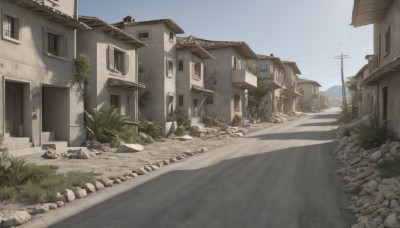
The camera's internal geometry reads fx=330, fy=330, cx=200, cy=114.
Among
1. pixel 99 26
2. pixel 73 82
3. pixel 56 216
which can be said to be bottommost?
pixel 56 216

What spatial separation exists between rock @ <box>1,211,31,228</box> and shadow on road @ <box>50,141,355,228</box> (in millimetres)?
791

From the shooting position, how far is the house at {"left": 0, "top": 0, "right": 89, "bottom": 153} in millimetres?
12695

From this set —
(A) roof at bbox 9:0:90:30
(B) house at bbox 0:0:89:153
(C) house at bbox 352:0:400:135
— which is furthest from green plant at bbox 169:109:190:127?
(C) house at bbox 352:0:400:135

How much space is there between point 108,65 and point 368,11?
13812 millimetres

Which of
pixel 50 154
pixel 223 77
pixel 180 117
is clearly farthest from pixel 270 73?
Result: pixel 50 154

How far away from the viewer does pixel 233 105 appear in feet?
106

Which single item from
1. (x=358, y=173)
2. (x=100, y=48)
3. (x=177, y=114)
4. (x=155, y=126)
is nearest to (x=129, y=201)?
(x=358, y=173)

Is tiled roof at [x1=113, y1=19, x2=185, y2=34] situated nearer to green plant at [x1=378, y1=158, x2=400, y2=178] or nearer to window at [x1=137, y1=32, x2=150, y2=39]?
window at [x1=137, y1=32, x2=150, y2=39]

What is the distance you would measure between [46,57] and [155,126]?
28.6 ft

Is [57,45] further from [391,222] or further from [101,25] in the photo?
[391,222]

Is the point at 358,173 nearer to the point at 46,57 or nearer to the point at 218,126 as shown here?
the point at 46,57

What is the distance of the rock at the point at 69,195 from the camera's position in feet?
25.5

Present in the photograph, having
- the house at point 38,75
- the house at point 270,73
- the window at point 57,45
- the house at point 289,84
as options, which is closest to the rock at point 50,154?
the house at point 38,75

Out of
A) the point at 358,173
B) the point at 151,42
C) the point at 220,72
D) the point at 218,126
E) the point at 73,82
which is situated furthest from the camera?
the point at 220,72
